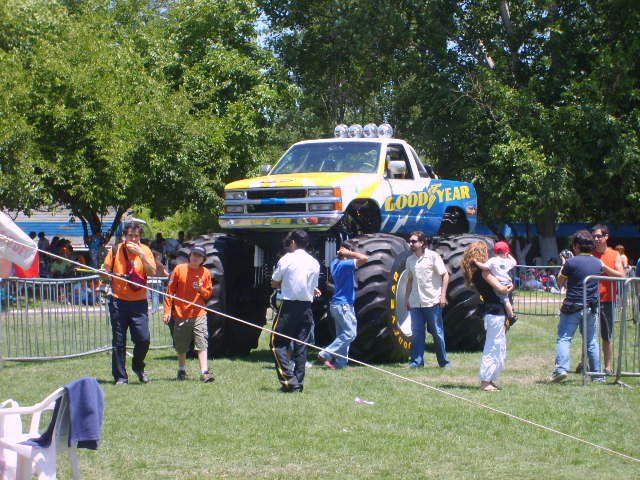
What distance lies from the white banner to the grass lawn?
1548 millimetres

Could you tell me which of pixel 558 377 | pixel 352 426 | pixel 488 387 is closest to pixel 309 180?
pixel 488 387

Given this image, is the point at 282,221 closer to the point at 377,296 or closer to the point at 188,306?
the point at 377,296

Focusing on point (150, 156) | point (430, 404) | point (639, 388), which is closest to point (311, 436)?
point (430, 404)

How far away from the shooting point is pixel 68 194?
2630 cm

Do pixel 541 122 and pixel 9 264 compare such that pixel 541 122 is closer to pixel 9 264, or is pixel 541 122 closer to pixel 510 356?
pixel 510 356

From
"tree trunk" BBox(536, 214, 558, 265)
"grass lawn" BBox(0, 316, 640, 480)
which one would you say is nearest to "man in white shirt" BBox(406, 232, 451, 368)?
"grass lawn" BBox(0, 316, 640, 480)

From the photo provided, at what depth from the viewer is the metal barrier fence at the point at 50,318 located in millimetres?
13133

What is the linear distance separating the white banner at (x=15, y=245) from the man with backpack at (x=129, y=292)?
3642 mm

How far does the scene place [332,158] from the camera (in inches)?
530

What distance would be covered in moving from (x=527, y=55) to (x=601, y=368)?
22418mm

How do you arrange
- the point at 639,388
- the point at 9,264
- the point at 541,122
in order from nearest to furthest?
1. the point at 9,264
2. the point at 639,388
3. the point at 541,122

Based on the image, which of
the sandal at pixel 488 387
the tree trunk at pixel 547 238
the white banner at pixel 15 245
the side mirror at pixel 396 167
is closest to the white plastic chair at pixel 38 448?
the white banner at pixel 15 245

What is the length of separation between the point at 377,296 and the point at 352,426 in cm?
365

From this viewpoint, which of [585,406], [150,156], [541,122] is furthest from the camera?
[541,122]
